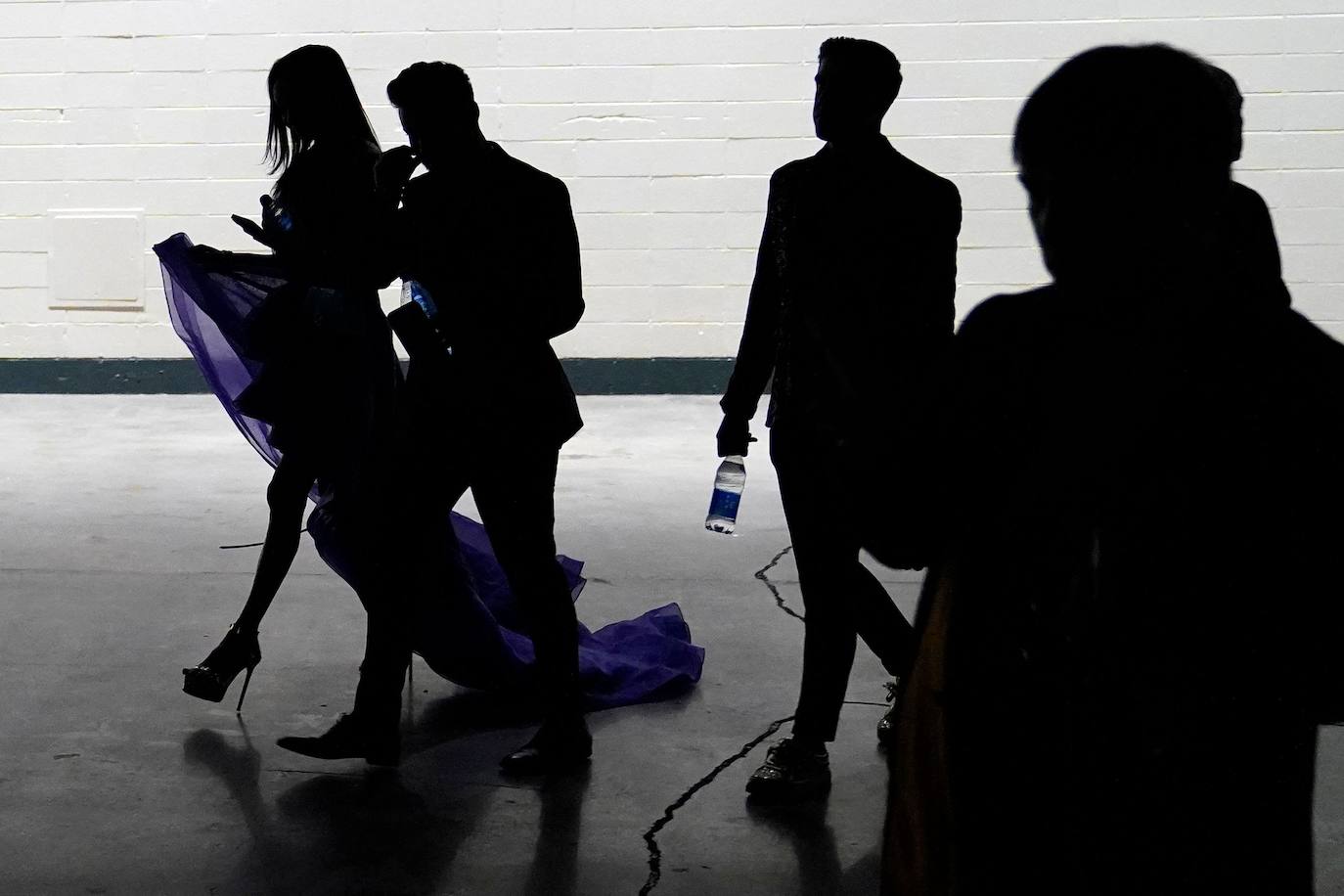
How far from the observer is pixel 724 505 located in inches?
128

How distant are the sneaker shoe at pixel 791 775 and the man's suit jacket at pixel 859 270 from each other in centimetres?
69

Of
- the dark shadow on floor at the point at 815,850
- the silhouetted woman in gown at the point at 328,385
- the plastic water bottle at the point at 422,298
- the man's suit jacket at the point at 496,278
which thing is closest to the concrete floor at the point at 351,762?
the dark shadow on floor at the point at 815,850

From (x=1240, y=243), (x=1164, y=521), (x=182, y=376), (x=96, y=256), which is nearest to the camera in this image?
(x=1164, y=521)

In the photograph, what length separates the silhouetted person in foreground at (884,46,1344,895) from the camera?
1256 mm

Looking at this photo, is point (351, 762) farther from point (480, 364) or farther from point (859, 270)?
point (859, 270)

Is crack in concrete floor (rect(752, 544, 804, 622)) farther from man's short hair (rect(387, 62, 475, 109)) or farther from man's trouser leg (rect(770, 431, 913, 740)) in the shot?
man's short hair (rect(387, 62, 475, 109))

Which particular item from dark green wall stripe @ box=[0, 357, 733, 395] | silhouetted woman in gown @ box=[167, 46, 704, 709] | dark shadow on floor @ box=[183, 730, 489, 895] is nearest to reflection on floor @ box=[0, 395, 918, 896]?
dark shadow on floor @ box=[183, 730, 489, 895]

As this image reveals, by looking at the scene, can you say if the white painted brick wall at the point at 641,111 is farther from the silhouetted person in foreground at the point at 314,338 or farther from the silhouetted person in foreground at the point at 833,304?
→ the silhouetted person in foreground at the point at 833,304

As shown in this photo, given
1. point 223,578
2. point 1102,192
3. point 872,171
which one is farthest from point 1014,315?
point 223,578

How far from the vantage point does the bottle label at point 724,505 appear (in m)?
3.24

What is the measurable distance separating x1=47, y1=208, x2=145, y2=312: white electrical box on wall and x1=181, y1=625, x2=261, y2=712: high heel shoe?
18.8 ft

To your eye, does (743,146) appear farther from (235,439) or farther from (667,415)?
(235,439)

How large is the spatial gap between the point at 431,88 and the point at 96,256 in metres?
6.40

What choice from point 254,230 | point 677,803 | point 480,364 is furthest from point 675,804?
point 254,230
